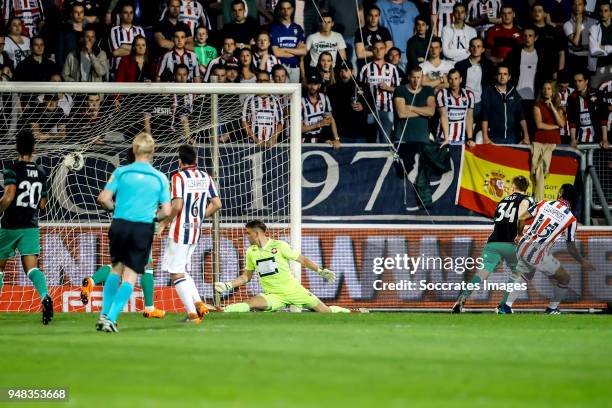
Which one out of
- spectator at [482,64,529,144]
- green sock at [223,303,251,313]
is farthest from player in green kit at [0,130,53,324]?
spectator at [482,64,529,144]

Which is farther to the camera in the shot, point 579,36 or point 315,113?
point 579,36

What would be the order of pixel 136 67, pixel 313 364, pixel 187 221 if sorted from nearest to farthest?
pixel 313 364, pixel 187 221, pixel 136 67

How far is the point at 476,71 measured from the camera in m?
22.7

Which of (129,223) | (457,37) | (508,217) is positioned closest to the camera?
(129,223)

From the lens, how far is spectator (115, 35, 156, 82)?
831 inches

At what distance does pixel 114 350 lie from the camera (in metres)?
11.2

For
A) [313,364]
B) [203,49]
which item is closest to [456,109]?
[203,49]

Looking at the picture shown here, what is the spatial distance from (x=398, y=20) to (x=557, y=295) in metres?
6.33

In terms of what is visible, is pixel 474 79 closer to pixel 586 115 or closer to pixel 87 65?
pixel 586 115

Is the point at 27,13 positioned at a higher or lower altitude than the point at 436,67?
higher

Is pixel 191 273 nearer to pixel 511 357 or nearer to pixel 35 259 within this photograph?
pixel 35 259

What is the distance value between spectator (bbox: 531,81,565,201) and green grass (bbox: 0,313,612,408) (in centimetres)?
658

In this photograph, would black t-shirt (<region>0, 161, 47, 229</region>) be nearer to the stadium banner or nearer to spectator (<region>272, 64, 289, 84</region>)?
the stadium banner

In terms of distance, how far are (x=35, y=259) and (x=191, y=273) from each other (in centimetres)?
416
